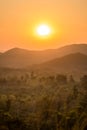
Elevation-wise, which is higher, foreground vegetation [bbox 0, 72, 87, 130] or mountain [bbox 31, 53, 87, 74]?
mountain [bbox 31, 53, 87, 74]

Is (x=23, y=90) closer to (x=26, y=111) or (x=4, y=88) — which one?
(x=4, y=88)

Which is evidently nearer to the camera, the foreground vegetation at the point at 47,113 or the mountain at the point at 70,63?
the foreground vegetation at the point at 47,113

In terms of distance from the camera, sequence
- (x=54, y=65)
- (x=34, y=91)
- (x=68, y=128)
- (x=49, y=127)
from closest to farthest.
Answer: (x=68, y=128) → (x=49, y=127) → (x=34, y=91) → (x=54, y=65)

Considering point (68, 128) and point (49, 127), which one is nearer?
point (68, 128)

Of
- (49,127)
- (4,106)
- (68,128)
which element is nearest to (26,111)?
(4,106)

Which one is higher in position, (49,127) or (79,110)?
(79,110)

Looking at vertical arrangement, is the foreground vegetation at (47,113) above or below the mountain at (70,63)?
below

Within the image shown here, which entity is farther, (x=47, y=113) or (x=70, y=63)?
(x=70, y=63)

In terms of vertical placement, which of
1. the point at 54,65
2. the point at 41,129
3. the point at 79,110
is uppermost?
the point at 54,65

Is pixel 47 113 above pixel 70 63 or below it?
below

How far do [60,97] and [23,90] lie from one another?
16.2 m

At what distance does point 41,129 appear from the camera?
30.2 meters

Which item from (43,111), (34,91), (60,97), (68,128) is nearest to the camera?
(68,128)

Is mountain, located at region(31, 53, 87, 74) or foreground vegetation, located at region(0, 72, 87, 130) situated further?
mountain, located at region(31, 53, 87, 74)
